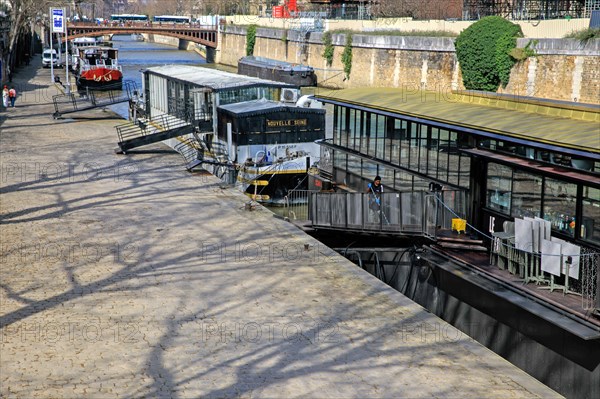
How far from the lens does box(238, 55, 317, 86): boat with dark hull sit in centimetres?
7562

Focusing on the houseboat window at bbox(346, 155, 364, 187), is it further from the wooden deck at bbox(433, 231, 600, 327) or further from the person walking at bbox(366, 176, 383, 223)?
the wooden deck at bbox(433, 231, 600, 327)

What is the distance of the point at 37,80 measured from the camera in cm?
7181

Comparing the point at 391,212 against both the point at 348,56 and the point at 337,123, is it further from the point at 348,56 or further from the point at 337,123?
the point at 348,56

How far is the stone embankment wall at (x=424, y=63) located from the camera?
4725 cm

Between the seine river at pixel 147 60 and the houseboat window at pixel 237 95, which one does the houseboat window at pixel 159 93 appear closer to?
the houseboat window at pixel 237 95

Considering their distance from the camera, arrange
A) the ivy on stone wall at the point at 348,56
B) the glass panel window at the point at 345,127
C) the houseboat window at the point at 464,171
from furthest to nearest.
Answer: the ivy on stone wall at the point at 348,56 → the glass panel window at the point at 345,127 → the houseboat window at the point at 464,171

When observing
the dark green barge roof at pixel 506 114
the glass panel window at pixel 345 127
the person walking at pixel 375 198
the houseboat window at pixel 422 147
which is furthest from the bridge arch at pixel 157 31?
the houseboat window at pixel 422 147

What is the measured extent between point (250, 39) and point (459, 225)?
89506mm

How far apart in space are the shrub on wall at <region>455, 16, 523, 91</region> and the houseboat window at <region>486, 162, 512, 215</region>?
38440mm

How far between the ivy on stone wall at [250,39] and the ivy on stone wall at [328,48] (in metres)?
24.3

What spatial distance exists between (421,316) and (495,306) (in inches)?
52.4

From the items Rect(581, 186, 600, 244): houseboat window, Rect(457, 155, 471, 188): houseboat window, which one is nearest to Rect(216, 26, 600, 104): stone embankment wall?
Rect(457, 155, 471, 188): houseboat window

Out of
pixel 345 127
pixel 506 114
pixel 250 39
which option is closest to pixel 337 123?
pixel 345 127

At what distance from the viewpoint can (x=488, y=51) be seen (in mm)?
54406
